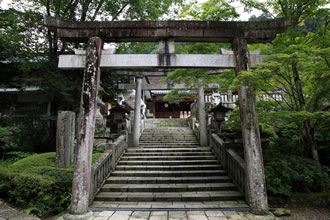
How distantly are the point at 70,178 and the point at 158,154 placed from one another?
420 cm

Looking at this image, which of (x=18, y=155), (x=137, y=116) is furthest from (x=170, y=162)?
(x=18, y=155)

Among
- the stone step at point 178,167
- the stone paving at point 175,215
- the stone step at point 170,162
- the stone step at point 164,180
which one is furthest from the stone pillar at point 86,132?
the stone step at point 170,162

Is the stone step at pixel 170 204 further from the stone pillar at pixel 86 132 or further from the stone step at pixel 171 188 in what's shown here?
the stone pillar at pixel 86 132

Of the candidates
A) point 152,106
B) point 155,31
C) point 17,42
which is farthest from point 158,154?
point 152,106

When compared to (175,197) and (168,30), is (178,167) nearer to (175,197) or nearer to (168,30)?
(175,197)

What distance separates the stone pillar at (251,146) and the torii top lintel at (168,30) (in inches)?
21.5

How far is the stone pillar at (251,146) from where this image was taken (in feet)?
14.9

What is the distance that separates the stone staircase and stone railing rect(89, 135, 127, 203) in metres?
0.21

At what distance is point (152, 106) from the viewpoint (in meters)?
22.4

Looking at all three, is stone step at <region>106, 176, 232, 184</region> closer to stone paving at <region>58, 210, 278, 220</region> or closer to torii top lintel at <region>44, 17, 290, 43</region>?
stone paving at <region>58, 210, 278, 220</region>

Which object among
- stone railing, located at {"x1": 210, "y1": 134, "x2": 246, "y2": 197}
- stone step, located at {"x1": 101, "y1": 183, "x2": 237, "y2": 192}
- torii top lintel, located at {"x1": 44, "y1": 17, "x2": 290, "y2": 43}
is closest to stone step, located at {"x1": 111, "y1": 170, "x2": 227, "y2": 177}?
stone railing, located at {"x1": 210, "y1": 134, "x2": 246, "y2": 197}

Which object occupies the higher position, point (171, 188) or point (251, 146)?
point (251, 146)

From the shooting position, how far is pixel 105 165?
6.68m

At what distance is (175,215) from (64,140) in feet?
15.8
